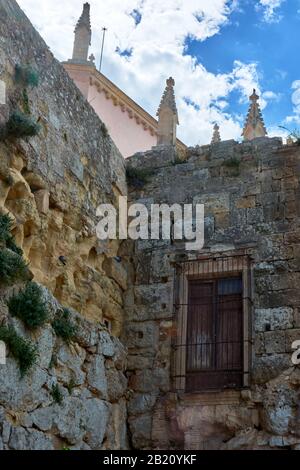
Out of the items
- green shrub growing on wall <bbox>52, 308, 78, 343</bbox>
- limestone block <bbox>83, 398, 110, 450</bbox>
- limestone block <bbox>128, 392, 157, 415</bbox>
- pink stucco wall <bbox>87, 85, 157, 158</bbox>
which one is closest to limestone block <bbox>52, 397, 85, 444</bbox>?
limestone block <bbox>83, 398, 110, 450</bbox>

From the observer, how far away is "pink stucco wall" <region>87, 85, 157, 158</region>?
18.4 m

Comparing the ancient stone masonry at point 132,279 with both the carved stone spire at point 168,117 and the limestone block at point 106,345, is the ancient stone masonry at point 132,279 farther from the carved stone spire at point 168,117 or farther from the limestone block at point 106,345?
the carved stone spire at point 168,117

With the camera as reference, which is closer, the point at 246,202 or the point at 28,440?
the point at 28,440

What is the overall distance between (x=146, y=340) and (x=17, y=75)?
3.76m

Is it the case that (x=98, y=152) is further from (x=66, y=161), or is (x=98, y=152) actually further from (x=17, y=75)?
(x=17, y=75)

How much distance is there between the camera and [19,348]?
6641mm

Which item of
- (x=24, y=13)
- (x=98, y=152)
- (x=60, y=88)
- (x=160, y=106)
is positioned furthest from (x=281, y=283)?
(x=160, y=106)

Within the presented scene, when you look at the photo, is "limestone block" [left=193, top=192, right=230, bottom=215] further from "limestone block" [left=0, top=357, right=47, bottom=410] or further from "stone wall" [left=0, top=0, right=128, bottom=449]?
Answer: "limestone block" [left=0, top=357, right=47, bottom=410]

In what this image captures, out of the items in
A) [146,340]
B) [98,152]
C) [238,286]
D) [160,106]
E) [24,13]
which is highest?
[160,106]

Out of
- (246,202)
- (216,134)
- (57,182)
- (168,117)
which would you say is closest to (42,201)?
(57,182)

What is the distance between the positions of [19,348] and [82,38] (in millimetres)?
14364

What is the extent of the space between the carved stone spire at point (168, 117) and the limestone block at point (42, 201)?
590cm

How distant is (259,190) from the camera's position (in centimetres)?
968

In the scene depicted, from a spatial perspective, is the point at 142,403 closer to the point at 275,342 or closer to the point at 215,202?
the point at 275,342
